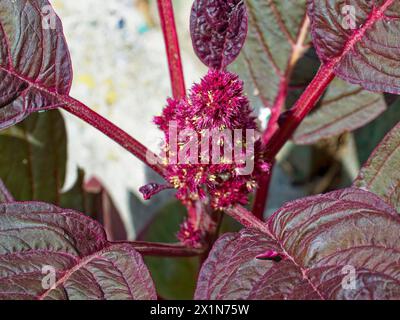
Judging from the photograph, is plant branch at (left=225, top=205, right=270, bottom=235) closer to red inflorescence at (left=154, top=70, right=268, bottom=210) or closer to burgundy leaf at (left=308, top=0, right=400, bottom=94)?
red inflorescence at (left=154, top=70, right=268, bottom=210)

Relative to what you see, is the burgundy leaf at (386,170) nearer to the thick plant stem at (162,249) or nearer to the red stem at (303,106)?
the red stem at (303,106)

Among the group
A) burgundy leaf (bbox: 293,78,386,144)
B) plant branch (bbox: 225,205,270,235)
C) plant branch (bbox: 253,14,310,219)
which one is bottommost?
plant branch (bbox: 225,205,270,235)

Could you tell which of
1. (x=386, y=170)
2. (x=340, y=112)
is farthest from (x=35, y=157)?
(x=386, y=170)

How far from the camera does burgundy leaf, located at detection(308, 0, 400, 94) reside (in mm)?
1015

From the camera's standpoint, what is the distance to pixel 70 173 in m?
2.17

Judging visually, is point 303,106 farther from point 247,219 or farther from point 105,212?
point 105,212

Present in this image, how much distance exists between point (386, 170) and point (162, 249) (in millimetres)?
433

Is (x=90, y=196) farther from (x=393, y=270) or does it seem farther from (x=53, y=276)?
(x=393, y=270)

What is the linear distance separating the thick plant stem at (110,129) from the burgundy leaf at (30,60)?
23mm

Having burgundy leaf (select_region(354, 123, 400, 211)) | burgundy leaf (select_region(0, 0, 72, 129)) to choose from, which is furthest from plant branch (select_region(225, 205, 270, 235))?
burgundy leaf (select_region(0, 0, 72, 129))

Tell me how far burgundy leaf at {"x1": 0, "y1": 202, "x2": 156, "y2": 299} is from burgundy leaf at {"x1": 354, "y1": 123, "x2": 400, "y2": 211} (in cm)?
47

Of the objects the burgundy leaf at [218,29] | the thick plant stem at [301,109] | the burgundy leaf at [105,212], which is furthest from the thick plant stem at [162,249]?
the burgundy leaf at [105,212]

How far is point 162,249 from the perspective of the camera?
1.06 m

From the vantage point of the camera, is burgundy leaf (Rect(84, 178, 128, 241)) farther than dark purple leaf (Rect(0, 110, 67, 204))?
Yes
